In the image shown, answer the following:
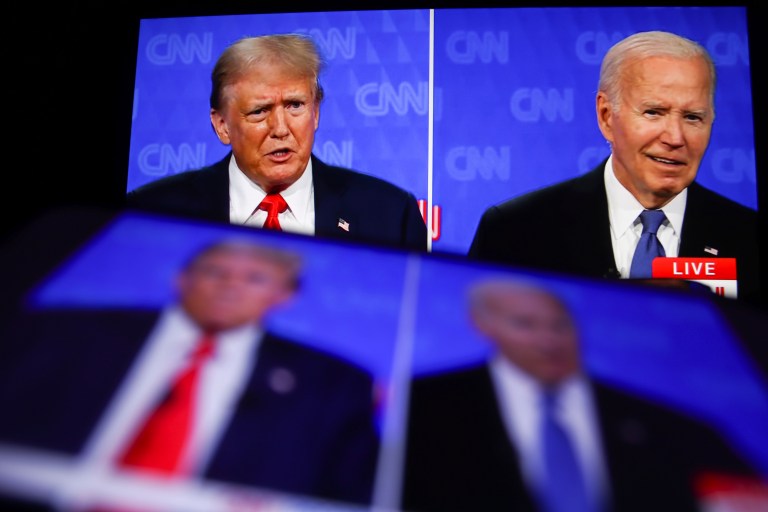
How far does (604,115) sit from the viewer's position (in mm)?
2516

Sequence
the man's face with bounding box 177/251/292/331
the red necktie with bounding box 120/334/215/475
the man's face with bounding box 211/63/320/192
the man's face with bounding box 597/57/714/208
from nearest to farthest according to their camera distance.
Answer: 1. the red necktie with bounding box 120/334/215/475
2. the man's face with bounding box 177/251/292/331
3. the man's face with bounding box 597/57/714/208
4. the man's face with bounding box 211/63/320/192

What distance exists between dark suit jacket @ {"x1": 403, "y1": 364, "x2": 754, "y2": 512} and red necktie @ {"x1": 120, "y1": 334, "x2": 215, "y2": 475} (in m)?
0.28

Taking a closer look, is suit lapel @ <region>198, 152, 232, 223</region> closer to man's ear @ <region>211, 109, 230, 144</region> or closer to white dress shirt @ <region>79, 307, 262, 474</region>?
man's ear @ <region>211, 109, 230, 144</region>

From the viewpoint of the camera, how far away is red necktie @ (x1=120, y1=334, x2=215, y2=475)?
0.81 m

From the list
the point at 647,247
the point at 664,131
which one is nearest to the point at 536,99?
the point at 664,131

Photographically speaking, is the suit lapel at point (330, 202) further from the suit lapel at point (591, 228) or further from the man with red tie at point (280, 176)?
the suit lapel at point (591, 228)

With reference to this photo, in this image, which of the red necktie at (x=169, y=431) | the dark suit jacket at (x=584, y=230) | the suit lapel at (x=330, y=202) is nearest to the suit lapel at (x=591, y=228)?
the dark suit jacket at (x=584, y=230)

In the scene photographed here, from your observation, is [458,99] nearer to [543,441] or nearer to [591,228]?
[591,228]

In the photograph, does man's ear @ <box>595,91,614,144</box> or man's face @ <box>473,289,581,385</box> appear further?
man's ear @ <box>595,91,614,144</box>

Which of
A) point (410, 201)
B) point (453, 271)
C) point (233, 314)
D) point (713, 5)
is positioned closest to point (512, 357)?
point (453, 271)

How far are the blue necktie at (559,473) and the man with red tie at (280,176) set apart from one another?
1562 millimetres

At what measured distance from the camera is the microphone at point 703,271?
2.35m

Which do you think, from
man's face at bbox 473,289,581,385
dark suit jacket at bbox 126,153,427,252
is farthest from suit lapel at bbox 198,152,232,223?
man's face at bbox 473,289,581,385

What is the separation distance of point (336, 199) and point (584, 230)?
0.90 m
